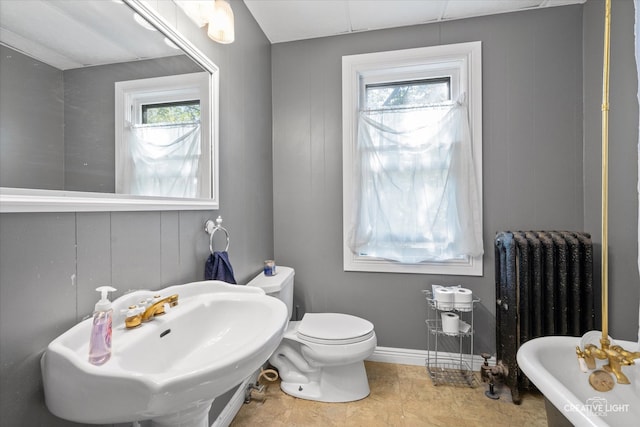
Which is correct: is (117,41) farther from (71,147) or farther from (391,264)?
(391,264)

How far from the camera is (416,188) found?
73.8 inches

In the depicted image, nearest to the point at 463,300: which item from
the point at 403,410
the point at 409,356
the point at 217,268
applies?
the point at 409,356

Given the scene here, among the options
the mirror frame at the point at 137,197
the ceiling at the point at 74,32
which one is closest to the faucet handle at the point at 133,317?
the mirror frame at the point at 137,197

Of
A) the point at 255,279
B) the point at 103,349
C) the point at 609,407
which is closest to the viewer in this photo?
the point at 103,349

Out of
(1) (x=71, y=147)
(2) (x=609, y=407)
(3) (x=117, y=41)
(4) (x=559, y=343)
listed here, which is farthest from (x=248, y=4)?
(2) (x=609, y=407)

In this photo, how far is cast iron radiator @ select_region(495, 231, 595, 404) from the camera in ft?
4.99

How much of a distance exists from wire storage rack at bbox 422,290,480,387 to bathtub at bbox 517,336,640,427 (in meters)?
0.60

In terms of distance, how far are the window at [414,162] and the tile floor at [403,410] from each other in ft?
2.39

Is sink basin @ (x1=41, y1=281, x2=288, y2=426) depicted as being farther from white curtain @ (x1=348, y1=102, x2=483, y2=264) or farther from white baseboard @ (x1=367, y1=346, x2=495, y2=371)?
white baseboard @ (x1=367, y1=346, x2=495, y2=371)

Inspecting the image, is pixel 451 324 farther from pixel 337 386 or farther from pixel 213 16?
pixel 213 16

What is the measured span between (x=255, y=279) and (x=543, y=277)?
167cm

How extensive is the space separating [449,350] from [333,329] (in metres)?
0.93

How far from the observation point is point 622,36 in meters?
1.41

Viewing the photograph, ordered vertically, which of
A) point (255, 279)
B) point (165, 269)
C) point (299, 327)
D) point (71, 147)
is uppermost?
point (71, 147)
